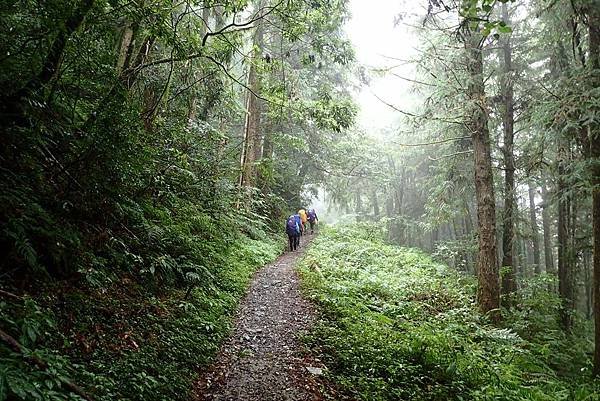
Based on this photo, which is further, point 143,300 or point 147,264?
point 147,264

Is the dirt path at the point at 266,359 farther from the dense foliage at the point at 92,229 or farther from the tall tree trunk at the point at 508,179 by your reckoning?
the tall tree trunk at the point at 508,179

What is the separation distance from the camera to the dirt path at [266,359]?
520cm

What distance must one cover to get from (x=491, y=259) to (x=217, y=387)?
7.42m

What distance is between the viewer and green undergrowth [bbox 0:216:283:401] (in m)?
3.42

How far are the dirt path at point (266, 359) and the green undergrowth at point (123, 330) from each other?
28cm

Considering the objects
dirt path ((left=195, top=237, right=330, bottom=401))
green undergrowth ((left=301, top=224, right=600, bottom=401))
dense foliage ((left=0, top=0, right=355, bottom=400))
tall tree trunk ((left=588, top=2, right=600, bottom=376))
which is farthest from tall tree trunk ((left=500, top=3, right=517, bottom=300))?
dense foliage ((left=0, top=0, right=355, bottom=400))

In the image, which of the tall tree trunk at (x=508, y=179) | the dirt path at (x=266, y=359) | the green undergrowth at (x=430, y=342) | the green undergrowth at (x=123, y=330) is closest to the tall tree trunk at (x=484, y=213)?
the green undergrowth at (x=430, y=342)

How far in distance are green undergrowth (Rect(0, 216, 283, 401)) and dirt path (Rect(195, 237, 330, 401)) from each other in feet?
0.92

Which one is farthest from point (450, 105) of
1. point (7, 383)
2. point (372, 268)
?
point (7, 383)

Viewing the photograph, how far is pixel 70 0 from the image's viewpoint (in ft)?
16.8

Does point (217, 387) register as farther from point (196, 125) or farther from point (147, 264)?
point (196, 125)

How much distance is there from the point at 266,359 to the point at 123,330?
2.16 meters

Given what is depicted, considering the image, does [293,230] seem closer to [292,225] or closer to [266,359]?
[292,225]

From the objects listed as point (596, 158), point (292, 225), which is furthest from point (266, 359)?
point (292, 225)
